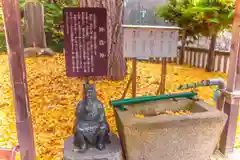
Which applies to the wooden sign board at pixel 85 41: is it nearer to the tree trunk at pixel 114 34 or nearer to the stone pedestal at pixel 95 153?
the stone pedestal at pixel 95 153

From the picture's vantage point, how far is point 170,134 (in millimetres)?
2730

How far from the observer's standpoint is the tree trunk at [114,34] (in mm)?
5387

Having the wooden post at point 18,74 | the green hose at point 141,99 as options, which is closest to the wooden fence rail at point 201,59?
the green hose at point 141,99

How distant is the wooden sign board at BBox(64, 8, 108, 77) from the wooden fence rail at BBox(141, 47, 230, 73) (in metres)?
4.78

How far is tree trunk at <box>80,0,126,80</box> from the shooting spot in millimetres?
5387

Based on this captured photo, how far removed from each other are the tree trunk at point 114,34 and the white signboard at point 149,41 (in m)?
2.34

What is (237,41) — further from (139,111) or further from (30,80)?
(30,80)

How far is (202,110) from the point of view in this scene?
3062mm

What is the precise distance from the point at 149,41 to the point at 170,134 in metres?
1.36

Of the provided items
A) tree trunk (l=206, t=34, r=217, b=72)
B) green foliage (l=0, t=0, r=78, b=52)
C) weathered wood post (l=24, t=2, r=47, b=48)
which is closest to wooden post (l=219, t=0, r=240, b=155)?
tree trunk (l=206, t=34, r=217, b=72)

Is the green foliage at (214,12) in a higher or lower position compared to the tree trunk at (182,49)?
higher

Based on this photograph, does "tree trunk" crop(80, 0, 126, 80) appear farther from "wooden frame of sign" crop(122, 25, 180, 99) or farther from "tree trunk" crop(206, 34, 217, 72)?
"tree trunk" crop(206, 34, 217, 72)

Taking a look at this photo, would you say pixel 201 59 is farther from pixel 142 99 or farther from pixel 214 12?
pixel 142 99

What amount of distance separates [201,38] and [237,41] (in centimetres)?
449
